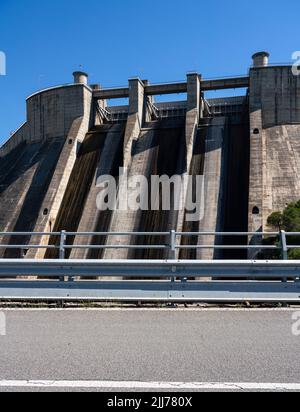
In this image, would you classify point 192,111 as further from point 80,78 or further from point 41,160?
point 41,160

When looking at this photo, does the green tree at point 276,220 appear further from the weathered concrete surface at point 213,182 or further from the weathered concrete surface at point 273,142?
the weathered concrete surface at point 213,182

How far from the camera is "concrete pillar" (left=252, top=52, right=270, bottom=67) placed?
31.8 meters

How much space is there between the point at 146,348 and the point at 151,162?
25.2 m

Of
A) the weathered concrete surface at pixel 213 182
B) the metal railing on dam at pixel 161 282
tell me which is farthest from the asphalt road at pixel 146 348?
the weathered concrete surface at pixel 213 182

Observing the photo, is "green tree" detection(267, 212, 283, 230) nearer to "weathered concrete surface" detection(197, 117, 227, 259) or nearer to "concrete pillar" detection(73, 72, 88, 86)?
"weathered concrete surface" detection(197, 117, 227, 259)

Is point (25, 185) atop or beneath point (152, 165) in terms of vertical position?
beneath

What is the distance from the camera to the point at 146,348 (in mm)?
4891

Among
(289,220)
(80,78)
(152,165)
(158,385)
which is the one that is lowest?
(158,385)

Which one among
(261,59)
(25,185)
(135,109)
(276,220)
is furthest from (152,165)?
(261,59)

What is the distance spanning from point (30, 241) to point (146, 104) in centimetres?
Result: 1313

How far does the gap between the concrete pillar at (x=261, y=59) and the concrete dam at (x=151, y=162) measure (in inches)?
2.7

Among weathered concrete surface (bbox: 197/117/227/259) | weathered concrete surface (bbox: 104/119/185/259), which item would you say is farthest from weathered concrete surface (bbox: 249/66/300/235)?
weathered concrete surface (bbox: 104/119/185/259)

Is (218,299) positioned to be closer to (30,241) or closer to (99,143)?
(30,241)

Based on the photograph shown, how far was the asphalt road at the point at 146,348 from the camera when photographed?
12.9 feet
